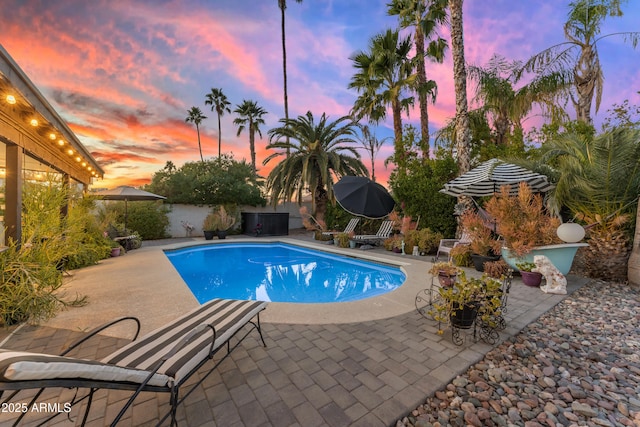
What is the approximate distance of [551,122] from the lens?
1016cm

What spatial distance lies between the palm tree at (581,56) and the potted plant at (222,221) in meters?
15.3

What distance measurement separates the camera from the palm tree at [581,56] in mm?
9008

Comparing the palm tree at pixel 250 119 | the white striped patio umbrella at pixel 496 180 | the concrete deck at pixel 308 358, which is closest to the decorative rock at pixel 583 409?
the concrete deck at pixel 308 358

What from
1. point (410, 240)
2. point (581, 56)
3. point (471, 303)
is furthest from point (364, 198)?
point (581, 56)

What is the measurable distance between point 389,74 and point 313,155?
16.5ft

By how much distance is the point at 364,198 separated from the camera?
378 inches

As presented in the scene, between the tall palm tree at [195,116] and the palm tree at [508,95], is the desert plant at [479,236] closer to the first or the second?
A: the palm tree at [508,95]

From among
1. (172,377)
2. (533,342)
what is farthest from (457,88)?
(172,377)

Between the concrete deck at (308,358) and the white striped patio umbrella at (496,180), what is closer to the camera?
the concrete deck at (308,358)

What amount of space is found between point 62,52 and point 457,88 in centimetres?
1157

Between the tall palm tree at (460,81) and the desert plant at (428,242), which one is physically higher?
the tall palm tree at (460,81)

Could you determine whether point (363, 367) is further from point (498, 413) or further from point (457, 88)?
point (457, 88)

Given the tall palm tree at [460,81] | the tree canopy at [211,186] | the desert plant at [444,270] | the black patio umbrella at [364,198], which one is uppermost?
the tall palm tree at [460,81]

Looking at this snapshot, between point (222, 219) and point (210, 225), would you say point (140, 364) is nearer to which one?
point (210, 225)
